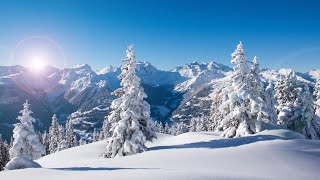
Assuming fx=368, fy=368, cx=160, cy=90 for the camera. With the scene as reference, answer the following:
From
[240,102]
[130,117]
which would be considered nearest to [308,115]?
[240,102]

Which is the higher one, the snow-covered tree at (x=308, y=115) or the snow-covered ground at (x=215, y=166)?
the snow-covered tree at (x=308, y=115)

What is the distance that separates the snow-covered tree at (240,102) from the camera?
3716 cm

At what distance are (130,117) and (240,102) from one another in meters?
11.3

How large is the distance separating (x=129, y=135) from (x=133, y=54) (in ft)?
26.6

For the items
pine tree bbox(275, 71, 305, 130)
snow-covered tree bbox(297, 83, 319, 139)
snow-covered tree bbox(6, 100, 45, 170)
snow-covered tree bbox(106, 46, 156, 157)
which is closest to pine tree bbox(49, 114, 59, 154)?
snow-covered tree bbox(6, 100, 45, 170)

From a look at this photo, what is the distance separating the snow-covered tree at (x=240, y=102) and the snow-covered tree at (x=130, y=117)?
8287 millimetres

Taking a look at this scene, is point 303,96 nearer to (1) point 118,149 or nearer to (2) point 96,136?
(1) point 118,149

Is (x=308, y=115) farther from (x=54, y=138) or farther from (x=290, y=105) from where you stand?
(x=54, y=138)

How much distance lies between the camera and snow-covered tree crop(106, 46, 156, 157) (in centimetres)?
3544

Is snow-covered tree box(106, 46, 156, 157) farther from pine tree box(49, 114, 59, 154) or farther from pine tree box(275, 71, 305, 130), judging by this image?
pine tree box(49, 114, 59, 154)

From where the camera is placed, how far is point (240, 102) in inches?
1475

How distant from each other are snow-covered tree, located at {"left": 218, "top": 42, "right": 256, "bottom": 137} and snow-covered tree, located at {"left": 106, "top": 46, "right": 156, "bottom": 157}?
8287mm

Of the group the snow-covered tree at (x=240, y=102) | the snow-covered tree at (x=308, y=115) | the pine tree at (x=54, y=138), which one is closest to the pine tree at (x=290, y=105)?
the snow-covered tree at (x=308, y=115)

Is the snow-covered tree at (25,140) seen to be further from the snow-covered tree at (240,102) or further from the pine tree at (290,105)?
the pine tree at (290,105)
